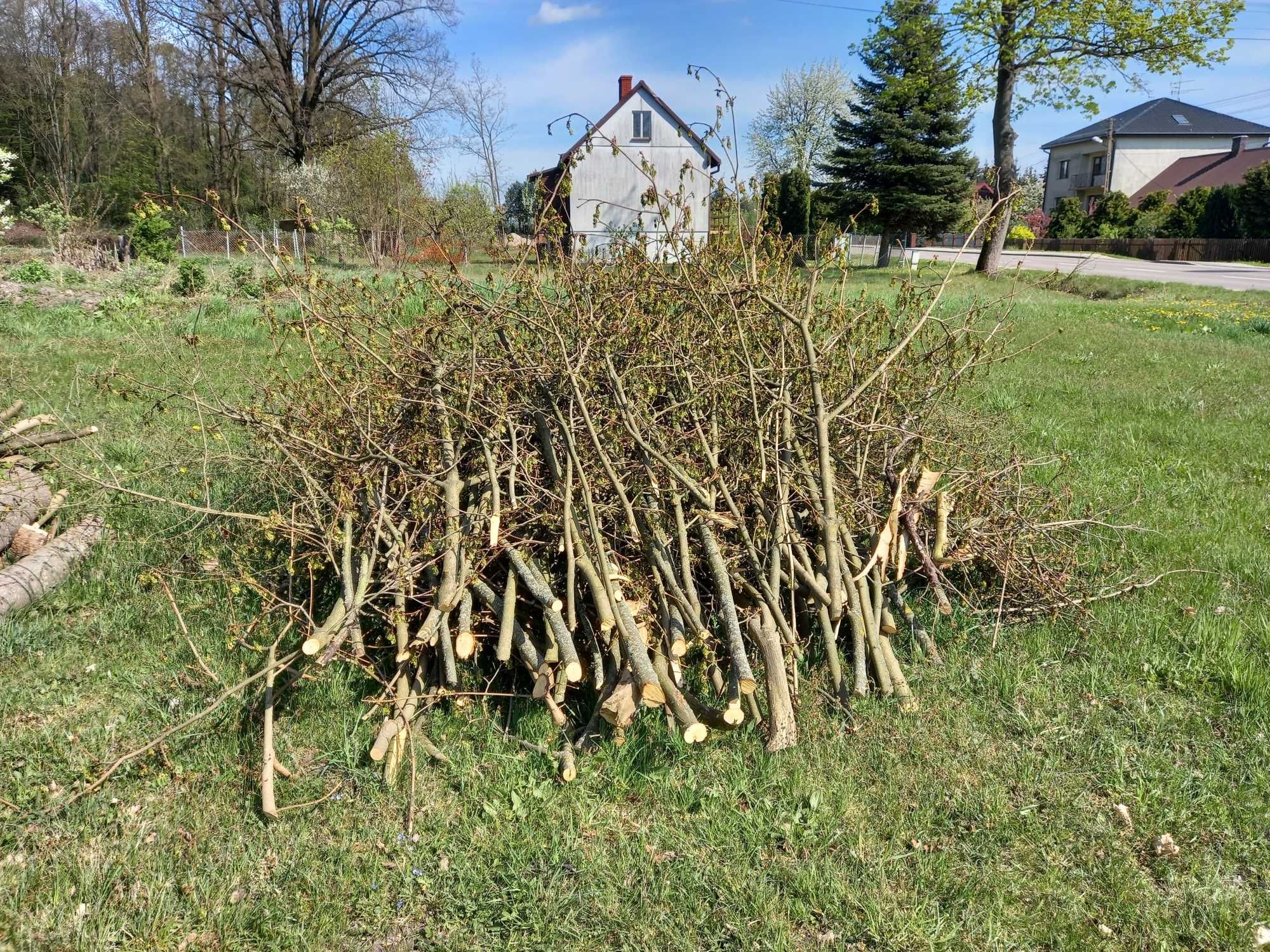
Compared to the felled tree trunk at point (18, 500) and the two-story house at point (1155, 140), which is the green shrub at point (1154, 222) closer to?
the two-story house at point (1155, 140)

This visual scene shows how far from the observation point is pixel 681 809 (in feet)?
8.63

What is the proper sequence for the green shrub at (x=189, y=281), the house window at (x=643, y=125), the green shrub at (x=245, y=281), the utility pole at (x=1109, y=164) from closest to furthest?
1. the green shrub at (x=245, y=281)
2. the green shrub at (x=189, y=281)
3. the house window at (x=643, y=125)
4. the utility pole at (x=1109, y=164)

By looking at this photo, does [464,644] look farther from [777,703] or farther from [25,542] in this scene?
[25,542]

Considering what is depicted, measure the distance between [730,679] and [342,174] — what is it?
24.4 meters

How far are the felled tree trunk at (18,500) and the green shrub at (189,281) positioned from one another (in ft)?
33.6

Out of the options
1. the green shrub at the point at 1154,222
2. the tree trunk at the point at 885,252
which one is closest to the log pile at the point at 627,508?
the tree trunk at the point at 885,252

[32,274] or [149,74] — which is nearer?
[32,274]

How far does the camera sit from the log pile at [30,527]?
3.88 m

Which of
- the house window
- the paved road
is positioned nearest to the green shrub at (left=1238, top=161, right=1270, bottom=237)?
the paved road

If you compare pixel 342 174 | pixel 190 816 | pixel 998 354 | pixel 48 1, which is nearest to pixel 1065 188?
pixel 342 174

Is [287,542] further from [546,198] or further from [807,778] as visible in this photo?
[807,778]

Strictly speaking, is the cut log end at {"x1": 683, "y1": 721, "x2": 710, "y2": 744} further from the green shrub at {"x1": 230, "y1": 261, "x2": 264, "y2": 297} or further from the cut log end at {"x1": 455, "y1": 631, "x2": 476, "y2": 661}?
the green shrub at {"x1": 230, "y1": 261, "x2": 264, "y2": 297}

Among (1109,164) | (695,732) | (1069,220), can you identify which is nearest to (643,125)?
(1069,220)

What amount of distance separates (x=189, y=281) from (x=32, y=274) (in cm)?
424
